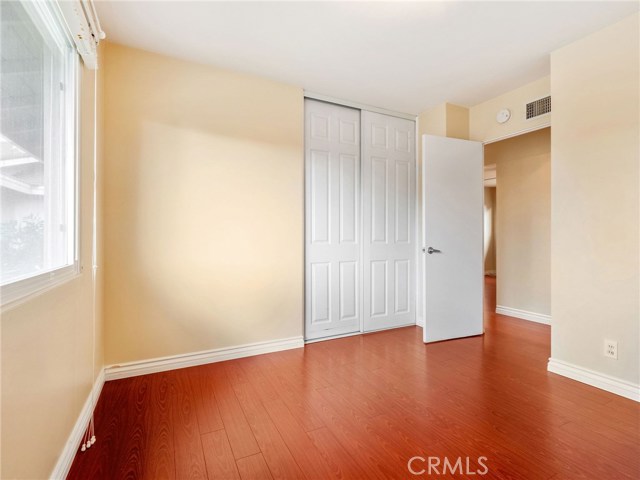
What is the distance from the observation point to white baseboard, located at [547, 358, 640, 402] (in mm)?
→ 2031

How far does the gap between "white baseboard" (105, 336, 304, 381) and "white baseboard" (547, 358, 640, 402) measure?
2.14 metres

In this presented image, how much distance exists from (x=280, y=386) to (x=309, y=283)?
1115mm

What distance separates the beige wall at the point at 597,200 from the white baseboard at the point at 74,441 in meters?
3.21

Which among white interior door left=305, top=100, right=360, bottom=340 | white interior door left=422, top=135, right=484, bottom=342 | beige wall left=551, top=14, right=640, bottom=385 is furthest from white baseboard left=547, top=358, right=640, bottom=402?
white interior door left=305, top=100, right=360, bottom=340

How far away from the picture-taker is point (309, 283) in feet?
10.3

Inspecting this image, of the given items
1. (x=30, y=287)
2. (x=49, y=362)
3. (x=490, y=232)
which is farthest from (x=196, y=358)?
(x=490, y=232)

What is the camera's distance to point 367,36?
7.31 feet

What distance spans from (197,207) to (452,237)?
254 cm

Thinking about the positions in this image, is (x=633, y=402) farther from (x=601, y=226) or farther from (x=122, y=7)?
(x=122, y=7)

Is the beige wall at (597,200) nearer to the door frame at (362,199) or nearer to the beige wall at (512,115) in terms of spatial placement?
the beige wall at (512,115)

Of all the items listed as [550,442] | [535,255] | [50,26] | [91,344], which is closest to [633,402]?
[550,442]

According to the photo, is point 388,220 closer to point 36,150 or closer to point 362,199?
point 362,199

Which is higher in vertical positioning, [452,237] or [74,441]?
[452,237]

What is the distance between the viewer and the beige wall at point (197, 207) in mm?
2342
